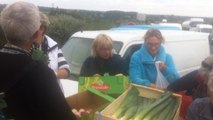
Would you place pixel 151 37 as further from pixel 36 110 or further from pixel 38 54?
pixel 36 110

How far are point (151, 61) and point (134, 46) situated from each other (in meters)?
0.99

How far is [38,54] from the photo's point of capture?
2561 millimetres

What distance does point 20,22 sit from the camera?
2416mm

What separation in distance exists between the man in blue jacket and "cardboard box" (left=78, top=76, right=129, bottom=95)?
1195 mm

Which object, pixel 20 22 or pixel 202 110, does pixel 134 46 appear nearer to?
pixel 202 110

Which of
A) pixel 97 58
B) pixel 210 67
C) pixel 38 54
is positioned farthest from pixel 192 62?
pixel 38 54

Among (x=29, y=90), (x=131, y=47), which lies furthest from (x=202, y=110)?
(x=131, y=47)

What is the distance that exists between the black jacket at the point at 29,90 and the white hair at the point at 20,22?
0.17 m

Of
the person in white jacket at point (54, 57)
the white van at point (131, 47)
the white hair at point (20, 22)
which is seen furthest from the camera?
the white van at point (131, 47)

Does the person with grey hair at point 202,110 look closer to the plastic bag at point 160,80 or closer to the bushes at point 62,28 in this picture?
the plastic bag at point 160,80

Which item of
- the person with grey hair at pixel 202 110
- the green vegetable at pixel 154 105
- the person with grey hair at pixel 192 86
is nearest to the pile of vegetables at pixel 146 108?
the green vegetable at pixel 154 105

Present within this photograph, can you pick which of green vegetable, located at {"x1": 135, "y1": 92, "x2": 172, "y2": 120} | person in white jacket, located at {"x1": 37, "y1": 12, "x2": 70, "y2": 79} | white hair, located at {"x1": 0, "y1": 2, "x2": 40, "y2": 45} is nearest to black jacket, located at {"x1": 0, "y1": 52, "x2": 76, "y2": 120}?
white hair, located at {"x1": 0, "y1": 2, "x2": 40, "y2": 45}

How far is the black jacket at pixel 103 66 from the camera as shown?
459 cm

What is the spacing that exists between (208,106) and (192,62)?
398 cm
